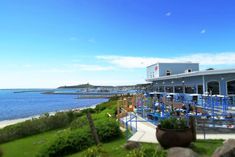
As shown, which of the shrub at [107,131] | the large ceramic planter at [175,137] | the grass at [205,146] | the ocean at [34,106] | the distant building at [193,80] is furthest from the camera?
the ocean at [34,106]

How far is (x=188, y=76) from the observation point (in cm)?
2039

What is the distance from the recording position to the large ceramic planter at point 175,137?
7.59 meters

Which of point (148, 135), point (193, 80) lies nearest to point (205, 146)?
point (148, 135)

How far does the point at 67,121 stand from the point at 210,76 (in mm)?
13834

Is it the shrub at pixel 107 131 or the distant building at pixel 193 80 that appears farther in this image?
the distant building at pixel 193 80

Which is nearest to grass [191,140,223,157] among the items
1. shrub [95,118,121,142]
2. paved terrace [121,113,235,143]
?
paved terrace [121,113,235,143]

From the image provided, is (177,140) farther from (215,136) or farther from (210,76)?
(210,76)

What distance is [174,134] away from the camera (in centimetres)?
761

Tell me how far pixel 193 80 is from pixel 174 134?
13308 millimetres

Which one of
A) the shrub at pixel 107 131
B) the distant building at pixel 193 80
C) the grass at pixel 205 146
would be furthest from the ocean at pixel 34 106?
the grass at pixel 205 146

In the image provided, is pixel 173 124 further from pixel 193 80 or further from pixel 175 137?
pixel 193 80

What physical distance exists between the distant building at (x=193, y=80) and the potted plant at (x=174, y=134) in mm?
8057

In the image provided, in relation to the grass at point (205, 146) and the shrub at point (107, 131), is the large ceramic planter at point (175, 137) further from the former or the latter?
the shrub at point (107, 131)

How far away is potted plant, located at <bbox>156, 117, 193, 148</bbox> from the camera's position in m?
7.60
